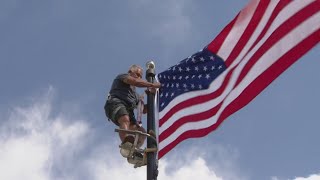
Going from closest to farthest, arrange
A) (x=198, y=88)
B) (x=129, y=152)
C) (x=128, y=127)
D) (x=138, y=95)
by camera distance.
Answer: (x=129, y=152) → (x=128, y=127) → (x=138, y=95) → (x=198, y=88)

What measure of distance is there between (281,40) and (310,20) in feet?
1.88

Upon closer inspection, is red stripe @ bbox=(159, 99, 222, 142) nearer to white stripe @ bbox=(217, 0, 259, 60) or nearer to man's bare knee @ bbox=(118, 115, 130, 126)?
white stripe @ bbox=(217, 0, 259, 60)

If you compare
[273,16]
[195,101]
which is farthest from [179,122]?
[273,16]

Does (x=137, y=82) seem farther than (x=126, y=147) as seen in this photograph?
Yes

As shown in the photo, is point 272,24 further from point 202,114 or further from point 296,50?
point 202,114

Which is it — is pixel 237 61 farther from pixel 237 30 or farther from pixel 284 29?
pixel 284 29

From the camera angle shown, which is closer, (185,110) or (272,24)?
(272,24)

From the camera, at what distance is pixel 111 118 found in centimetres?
953

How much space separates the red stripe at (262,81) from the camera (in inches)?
353

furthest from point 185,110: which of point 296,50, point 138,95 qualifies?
point 296,50

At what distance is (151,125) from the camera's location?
928 centimetres

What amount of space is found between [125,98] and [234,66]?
1886mm

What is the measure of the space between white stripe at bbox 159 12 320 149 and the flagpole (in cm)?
113

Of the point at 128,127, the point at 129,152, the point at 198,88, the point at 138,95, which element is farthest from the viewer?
the point at 198,88
